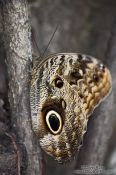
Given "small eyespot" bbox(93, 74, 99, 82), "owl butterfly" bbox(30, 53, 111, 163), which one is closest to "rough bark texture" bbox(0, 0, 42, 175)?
"owl butterfly" bbox(30, 53, 111, 163)

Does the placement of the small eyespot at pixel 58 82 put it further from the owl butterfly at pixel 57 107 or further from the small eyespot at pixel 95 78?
the small eyespot at pixel 95 78

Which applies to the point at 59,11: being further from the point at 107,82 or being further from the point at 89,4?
the point at 107,82

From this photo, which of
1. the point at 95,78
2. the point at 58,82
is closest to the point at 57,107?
the point at 58,82

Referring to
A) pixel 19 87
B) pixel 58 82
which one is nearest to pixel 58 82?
pixel 58 82

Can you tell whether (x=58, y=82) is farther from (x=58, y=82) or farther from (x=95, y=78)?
(x=95, y=78)

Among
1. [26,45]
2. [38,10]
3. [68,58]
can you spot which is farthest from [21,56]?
[38,10]

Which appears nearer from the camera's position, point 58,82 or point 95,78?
point 58,82

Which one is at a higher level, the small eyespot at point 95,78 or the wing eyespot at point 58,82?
the small eyespot at point 95,78

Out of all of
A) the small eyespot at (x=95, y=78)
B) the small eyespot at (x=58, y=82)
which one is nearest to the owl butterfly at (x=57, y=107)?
the small eyespot at (x=58, y=82)

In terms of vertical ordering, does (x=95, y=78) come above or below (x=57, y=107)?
above
